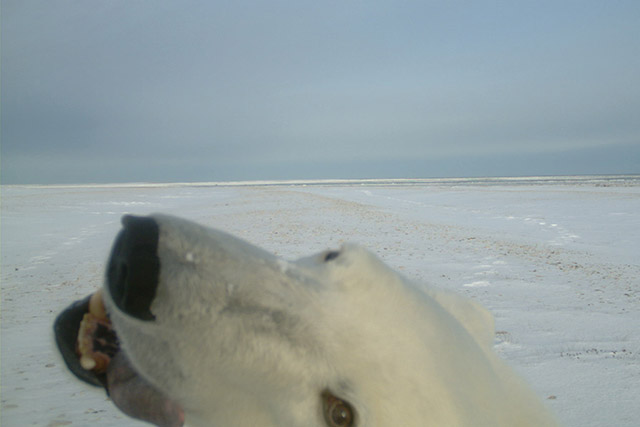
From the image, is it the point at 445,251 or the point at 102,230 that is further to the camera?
the point at 102,230

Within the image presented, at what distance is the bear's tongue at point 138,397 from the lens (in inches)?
46.3

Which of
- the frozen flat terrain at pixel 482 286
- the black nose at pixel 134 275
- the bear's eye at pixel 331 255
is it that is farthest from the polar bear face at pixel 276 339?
the frozen flat terrain at pixel 482 286

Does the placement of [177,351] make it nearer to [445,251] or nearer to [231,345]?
[231,345]

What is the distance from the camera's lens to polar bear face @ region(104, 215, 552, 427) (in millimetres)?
1051

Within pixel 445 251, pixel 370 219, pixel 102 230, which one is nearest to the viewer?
pixel 445 251

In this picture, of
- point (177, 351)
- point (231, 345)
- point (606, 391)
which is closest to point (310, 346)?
point (231, 345)

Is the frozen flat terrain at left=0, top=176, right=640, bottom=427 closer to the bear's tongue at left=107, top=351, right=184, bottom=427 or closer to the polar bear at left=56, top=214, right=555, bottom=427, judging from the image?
the bear's tongue at left=107, top=351, right=184, bottom=427

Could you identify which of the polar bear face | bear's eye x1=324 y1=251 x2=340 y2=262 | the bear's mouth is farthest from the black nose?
bear's eye x1=324 y1=251 x2=340 y2=262

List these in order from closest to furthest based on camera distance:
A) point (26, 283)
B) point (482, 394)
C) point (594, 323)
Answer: point (482, 394), point (594, 323), point (26, 283)

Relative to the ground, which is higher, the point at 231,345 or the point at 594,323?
the point at 231,345

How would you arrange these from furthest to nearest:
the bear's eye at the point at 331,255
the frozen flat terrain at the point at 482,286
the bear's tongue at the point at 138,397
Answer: the frozen flat terrain at the point at 482,286
the bear's eye at the point at 331,255
the bear's tongue at the point at 138,397

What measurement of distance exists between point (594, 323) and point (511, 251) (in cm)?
424

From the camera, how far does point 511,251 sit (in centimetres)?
829

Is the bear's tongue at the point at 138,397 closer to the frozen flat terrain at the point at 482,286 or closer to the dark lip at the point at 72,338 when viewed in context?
the dark lip at the point at 72,338
